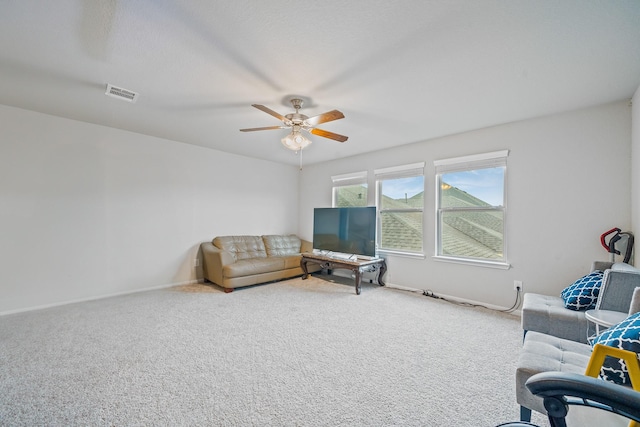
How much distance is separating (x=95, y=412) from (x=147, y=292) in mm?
2802

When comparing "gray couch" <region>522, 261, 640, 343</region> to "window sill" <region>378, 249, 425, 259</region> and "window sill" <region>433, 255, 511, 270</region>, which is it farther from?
"window sill" <region>378, 249, 425, 259</region>

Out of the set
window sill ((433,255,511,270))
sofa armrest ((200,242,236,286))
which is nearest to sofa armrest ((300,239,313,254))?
sofa armrest ((200,242,236,286))

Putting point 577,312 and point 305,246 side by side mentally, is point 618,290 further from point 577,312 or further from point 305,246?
point 305,246

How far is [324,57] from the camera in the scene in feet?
6.88

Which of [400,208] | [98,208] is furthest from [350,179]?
[98,208]

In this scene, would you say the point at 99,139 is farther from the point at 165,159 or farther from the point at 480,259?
the point at 480,259

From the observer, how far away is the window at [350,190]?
5129 mm

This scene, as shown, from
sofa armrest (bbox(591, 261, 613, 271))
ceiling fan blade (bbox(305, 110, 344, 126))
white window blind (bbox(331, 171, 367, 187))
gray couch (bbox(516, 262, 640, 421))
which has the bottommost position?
gray couch (bbox(516, 262, 640, 421))

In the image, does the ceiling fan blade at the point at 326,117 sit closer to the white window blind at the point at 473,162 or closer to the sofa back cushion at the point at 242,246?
the white window blind at the point at 473,162

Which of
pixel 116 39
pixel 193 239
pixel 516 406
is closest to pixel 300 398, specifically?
pixel 516 406

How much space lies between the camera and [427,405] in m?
1.68

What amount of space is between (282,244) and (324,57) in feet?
13.5

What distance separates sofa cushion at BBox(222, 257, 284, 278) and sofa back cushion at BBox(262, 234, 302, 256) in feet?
1.73

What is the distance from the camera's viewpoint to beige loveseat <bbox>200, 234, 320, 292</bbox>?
13.9 ft
